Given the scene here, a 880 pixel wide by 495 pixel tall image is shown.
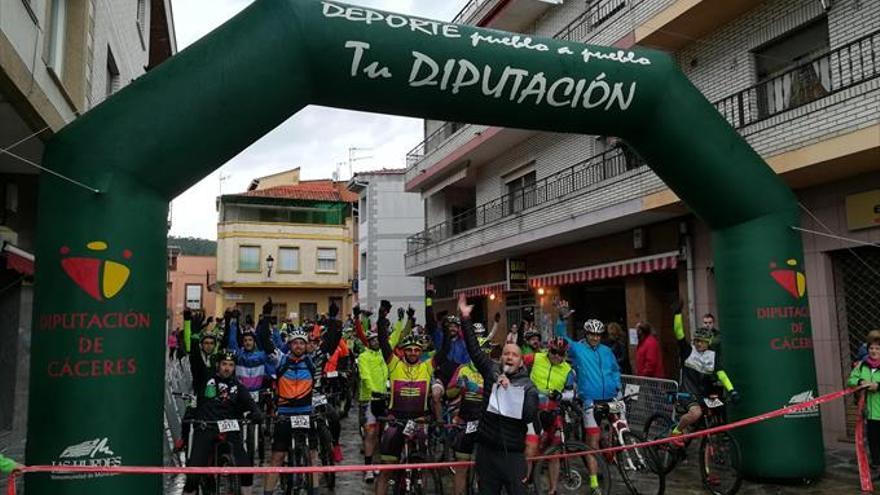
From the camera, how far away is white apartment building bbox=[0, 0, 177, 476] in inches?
294

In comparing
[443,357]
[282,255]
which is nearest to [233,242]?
[282,255]

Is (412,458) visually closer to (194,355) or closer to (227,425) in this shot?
(227,425)

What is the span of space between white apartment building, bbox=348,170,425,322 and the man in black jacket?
1260 inches

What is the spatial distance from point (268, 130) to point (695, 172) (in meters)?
4.86

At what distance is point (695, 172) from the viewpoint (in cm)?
785

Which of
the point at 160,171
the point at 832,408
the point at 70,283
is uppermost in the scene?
the point at 160,171

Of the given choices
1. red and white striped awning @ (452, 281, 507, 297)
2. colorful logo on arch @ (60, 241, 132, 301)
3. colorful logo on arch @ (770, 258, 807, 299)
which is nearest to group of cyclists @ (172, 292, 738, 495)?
colorful logo on arch @ (770, 258, 807, 299)

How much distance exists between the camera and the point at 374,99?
650cm

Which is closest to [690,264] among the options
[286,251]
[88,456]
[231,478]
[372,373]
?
[372,373]

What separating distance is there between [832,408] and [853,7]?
6.10 meters

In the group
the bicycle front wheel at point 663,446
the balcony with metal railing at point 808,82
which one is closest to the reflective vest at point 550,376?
the bicycle front wheel at point 663,446


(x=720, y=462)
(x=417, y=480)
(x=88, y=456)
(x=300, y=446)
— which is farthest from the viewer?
(x=720, y=462)

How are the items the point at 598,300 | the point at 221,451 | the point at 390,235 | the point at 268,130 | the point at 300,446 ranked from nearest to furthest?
1. the point at 268,130
2. the point at 221,451
3. the point at 300,446
4. the point at 598,300
5. the point at 390,235

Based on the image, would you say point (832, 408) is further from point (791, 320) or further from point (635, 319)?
point (635, 319)
